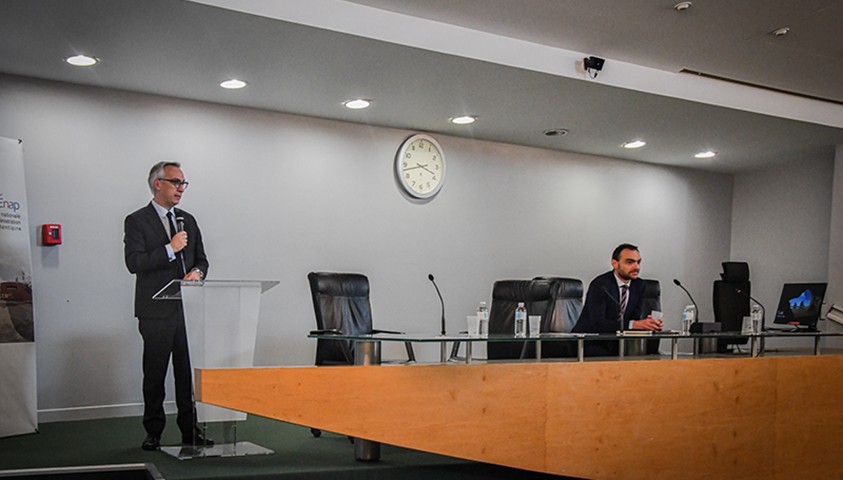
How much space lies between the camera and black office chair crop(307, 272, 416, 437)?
17.3ft

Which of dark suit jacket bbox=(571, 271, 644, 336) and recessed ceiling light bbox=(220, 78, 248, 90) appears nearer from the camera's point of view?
dark suit jacket bbox=(571, 271, 644, 336)

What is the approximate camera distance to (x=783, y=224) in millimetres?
8930

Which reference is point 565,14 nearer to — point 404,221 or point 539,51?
Result: point 539,51

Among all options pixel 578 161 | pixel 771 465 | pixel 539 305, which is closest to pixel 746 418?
pixel 771 465

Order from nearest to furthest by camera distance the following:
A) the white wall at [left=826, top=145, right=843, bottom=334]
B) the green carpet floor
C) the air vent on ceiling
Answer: the green carpet floor, the air vent on ceiling, the white wall at [left=826, top=145, right=843, bottom=334]

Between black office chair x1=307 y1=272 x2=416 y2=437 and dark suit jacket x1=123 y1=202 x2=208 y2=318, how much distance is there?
0.81m

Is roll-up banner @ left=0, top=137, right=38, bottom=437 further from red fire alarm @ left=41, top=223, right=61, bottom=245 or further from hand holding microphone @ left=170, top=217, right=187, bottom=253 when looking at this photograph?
hand holding microphone @ left=170, top=217, right=187, bottom=253

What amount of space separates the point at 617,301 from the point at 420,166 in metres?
2.77

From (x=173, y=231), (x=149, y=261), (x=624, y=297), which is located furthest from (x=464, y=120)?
(x=149, y=261)

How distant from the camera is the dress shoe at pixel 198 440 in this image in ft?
14.8

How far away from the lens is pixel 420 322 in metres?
7.39

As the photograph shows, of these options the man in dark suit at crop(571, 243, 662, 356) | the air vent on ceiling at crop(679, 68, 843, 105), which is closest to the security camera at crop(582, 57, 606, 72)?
the air vent on ceiling at crop(679, 68, 843, 105)

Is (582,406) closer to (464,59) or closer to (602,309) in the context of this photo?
(602,309)

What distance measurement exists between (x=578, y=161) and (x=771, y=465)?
4604mm
